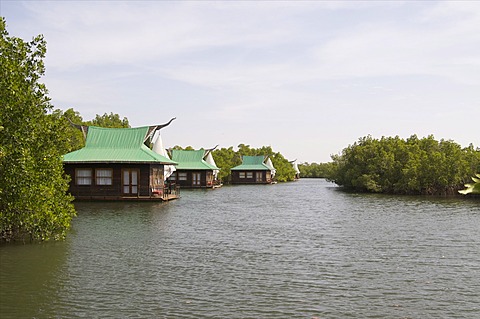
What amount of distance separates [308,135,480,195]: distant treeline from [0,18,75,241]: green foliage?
138ft

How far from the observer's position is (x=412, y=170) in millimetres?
53375

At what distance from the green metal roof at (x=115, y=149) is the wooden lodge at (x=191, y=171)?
937 inches

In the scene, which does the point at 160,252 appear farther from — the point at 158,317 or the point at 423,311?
the point at 423,311

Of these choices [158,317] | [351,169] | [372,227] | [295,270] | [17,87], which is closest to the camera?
[158,317]

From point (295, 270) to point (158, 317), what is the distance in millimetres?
5057

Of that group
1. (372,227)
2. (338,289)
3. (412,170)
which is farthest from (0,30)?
(412,170)

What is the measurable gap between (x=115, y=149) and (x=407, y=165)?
110ft

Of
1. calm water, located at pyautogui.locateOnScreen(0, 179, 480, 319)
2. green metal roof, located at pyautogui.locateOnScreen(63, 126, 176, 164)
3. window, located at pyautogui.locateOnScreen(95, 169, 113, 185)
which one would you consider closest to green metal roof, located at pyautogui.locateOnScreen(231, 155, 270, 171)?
green metal roof, located at pyautogui.locateOnScreen(63, 126, 176, 164)

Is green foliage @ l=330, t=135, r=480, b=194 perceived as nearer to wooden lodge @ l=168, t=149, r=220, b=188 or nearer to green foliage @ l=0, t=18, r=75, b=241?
wooden lodge @ l=168, t=149, r=220, b=188

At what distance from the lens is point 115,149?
37.9 m

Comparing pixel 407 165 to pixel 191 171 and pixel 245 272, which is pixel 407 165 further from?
pixel 245 272

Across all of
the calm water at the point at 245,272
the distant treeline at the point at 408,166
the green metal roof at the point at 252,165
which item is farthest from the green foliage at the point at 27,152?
the green metal roof at the point at 252,165

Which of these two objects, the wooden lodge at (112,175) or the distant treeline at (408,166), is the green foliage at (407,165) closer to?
the distant treeline at (408,166)

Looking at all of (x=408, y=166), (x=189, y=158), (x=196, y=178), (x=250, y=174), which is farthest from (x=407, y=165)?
(x=250, y=174)
